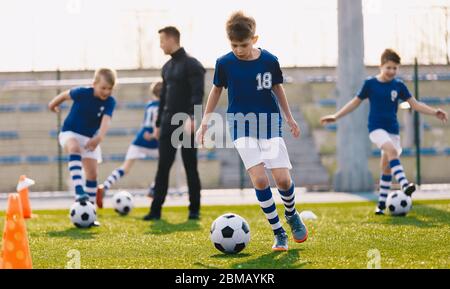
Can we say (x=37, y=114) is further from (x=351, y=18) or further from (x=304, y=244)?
(x=304, y=244)

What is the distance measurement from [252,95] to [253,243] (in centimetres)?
129

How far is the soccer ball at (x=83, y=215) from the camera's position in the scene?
8977 mm

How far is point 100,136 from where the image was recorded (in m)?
9.55

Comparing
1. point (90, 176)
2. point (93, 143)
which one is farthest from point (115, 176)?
point (93, 143)

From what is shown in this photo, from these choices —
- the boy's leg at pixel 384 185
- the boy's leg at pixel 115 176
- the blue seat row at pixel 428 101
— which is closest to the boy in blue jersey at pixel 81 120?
the boy's leg at pixel 115 176

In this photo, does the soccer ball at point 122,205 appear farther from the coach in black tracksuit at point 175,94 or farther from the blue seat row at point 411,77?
the blue seat row at point 411,77

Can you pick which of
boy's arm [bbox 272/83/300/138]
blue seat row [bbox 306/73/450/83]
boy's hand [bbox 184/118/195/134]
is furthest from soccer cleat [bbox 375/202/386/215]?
blue seat row [bbox 306/73/450/83]

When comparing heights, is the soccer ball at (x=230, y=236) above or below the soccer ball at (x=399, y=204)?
above

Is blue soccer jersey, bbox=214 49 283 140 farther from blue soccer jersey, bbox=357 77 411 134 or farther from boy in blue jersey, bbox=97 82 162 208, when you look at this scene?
boy in blue jersey, bbox=97 82 162 208

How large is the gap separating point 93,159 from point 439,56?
13.8 m

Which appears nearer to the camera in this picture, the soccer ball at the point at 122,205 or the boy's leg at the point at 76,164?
the boy's leg at the point at 76,164

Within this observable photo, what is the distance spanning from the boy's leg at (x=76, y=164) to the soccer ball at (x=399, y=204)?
3404 mm

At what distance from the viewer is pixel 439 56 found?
21.7 metres
